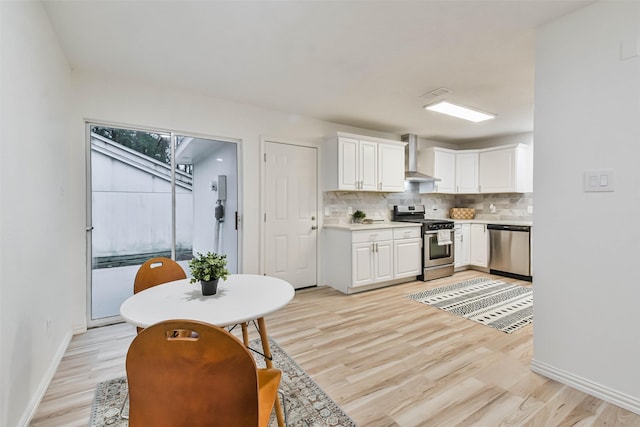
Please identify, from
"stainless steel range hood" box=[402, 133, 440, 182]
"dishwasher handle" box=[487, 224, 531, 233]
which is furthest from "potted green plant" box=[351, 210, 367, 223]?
"dishwasher handle" box=[487, 224, 531, 233]

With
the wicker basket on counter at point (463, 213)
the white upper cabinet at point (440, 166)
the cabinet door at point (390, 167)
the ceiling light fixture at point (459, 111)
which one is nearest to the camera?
the ceiling light fixture at point (459, 111)

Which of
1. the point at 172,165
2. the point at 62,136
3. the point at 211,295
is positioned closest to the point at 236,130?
the point at 172,165

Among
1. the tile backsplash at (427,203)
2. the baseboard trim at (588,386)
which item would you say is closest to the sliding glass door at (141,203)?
the tile backsplash at (427,203)

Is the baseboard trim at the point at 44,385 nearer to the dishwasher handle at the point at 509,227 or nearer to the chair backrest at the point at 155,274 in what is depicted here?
the chair backrest at the point at 155,274

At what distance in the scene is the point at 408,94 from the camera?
3400 mm

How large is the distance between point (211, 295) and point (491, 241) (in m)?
4.91

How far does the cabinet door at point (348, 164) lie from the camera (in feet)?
13.8

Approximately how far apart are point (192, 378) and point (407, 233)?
403 centimetres

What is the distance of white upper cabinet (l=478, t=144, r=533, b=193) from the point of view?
505 centimetres

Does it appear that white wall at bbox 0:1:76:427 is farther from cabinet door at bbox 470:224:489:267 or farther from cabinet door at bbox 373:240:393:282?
cabinet door at bbox 470:224:489:267

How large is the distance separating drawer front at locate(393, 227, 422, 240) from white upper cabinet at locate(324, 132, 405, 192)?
2.18ft

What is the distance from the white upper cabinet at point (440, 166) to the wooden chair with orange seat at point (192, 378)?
5.17 m

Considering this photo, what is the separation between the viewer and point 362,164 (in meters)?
4.41

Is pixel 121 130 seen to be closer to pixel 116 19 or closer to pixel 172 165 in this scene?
pixel 172 165
